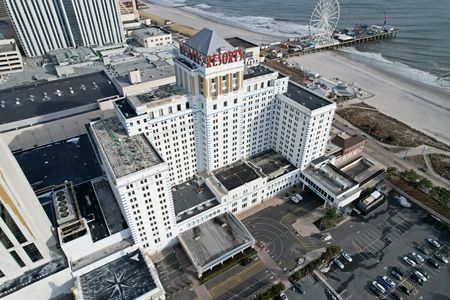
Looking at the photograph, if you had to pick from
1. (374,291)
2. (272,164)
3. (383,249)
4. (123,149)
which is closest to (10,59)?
(123,149)

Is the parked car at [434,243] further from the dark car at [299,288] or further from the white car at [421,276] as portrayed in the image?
the dark car at [299,288]

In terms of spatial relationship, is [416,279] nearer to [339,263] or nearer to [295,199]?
[339,263]

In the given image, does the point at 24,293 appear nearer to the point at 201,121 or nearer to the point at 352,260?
the point at 201,121

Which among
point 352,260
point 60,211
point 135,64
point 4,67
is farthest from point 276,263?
point 4,67

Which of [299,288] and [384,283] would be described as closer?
[299,288]

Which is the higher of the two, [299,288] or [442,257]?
[442,257]

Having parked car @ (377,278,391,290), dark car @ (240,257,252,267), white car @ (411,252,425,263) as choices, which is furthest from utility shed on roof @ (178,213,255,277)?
white car @ (411,252,425,263)

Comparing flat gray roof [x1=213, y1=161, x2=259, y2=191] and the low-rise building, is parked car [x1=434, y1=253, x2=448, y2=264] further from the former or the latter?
the low-rise building
